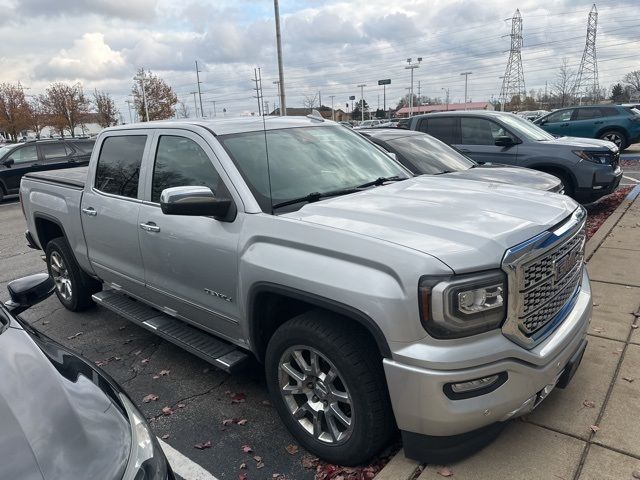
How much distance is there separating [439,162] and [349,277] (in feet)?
14.5

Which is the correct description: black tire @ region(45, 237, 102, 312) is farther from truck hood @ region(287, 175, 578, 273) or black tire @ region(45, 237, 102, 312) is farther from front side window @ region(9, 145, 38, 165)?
front side window @ region(9, 145, 38, 165)

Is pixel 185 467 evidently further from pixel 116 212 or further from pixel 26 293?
pixel 116 212

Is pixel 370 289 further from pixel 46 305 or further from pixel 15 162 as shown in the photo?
pixel 15 162

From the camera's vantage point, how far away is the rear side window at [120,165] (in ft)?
13.5

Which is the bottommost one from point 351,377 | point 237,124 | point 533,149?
point 351,377

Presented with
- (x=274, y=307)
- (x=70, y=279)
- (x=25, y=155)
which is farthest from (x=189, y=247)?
(x=25, y=155)

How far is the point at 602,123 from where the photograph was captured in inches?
671

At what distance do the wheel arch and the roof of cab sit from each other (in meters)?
1.24

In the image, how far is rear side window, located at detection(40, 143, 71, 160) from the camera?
15.3 m

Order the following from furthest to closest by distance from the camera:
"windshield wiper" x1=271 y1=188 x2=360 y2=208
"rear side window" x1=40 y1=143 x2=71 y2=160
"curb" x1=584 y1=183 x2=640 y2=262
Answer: "rear side window" x1=40 y1=143 x2=71 y2=160 < "curb" x1=584 y1=183 x2=640 y2=262 < "windshield wiper" x1=271 y1=188 x2=360 y2=208

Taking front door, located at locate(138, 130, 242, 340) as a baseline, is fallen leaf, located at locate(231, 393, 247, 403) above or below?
below

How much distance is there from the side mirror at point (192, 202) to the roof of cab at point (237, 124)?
0.69 metres

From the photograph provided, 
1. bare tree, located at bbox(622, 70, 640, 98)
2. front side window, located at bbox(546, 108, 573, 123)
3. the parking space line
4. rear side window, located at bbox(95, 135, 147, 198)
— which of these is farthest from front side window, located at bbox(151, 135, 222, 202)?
bare tree, located at bbox(622, 70, 640, 98)

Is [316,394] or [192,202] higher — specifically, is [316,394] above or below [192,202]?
below
